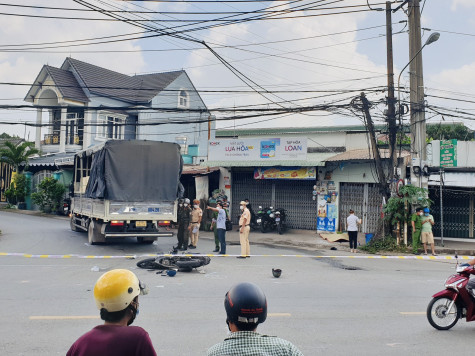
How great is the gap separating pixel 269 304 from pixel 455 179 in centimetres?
1359

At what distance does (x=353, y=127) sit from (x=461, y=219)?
1509 centimetres

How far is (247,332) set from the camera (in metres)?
2.66

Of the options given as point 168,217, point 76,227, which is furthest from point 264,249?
point 76,227

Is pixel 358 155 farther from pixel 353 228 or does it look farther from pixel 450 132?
pixel 450 132

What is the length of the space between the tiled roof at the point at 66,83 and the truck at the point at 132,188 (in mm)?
18574

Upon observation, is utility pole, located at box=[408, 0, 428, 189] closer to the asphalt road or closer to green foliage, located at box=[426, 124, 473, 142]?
the asphalt road

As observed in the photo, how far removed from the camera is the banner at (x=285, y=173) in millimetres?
22094

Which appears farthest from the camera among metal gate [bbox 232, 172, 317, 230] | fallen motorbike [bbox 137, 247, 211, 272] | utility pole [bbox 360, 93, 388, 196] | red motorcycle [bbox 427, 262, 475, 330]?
metal gate [bbox 232, 172, 317, 230]

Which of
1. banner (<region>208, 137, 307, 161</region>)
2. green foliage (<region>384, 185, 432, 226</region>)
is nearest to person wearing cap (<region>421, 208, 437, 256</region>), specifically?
green foliage (<region>384, 185, 432, 226</region>)

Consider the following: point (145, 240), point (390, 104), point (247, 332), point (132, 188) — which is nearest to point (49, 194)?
point (145, 240)

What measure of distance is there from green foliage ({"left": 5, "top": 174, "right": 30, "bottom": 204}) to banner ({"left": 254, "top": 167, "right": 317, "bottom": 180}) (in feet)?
59.0

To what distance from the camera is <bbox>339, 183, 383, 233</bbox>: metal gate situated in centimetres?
2086

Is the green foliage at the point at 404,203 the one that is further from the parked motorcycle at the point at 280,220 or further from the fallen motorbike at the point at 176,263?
the fallen motorbike at the point at 176,263

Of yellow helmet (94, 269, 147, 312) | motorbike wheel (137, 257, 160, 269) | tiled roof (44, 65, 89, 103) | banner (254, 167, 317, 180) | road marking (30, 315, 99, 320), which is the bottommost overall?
road marking (30, 315, 99, 320)
